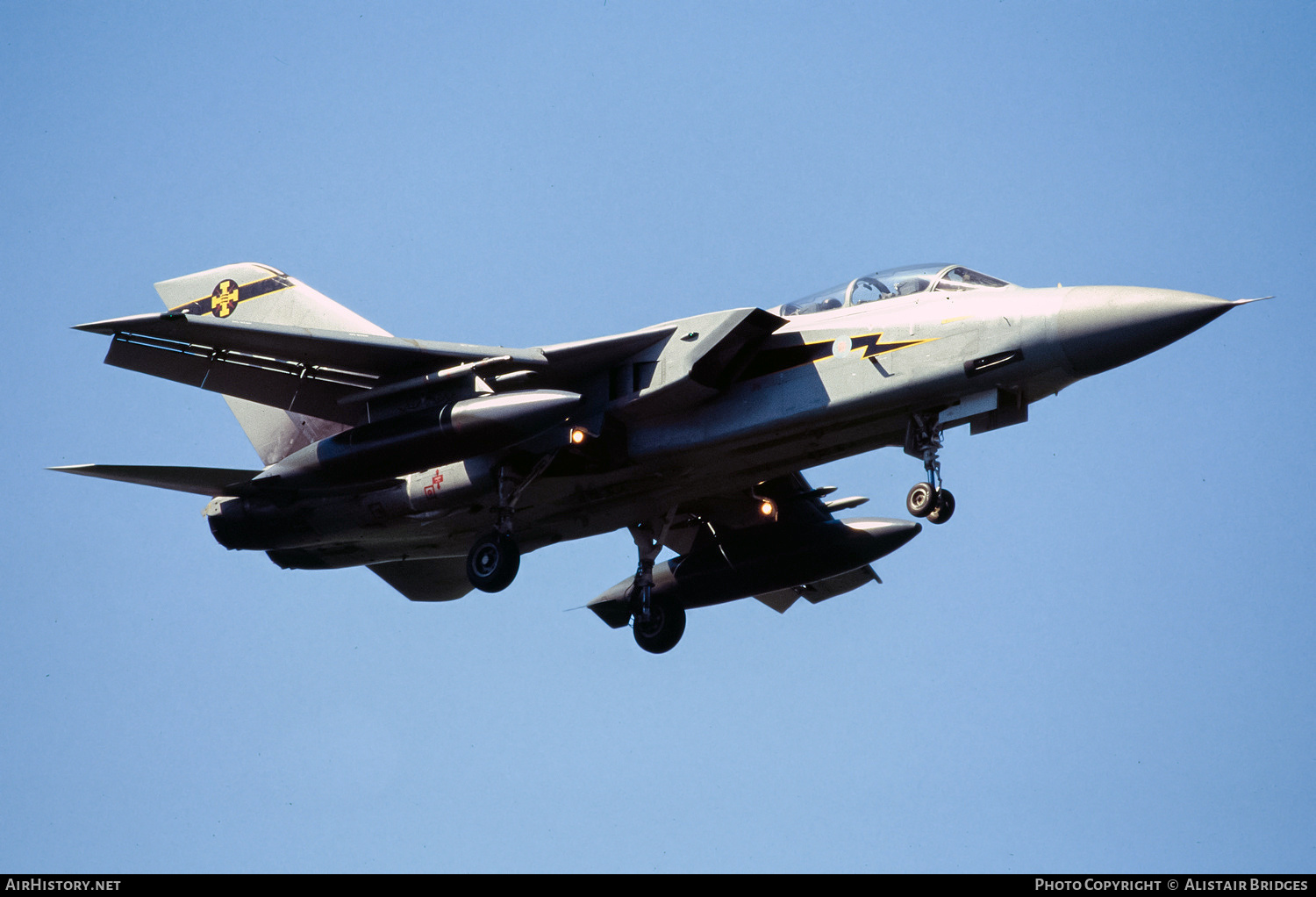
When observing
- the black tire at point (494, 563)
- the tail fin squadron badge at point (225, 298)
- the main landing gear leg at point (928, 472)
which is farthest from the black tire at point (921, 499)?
the tail fin squadron badge at point (225, 298)

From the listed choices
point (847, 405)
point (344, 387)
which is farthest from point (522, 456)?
point (847, 405)

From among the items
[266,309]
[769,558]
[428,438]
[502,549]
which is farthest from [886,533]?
[266,309]

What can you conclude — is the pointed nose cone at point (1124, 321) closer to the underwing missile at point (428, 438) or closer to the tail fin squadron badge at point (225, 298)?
the underwing missile at point (428, 438)

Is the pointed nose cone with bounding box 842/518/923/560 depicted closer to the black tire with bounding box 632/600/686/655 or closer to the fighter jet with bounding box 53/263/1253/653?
the fighter jet with bounding box 53/263/1253/653

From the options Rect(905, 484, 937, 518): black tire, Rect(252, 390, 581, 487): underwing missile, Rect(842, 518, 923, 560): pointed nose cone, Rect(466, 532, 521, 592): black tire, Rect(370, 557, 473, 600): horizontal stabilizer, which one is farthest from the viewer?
Rect(370, 557, 473, 600): horizontal stabilizer

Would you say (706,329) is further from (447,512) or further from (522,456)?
(447,512)

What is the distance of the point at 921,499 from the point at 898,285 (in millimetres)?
2590

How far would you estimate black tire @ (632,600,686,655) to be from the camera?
19.8 m

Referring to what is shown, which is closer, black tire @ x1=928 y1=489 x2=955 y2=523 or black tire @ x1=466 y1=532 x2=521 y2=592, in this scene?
black tire @ x1=928 y1=489 x2=955 y2=523

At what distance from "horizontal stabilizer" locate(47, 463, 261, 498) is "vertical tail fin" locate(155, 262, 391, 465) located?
1.16 metres

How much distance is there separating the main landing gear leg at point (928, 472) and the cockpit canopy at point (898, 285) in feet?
4.79

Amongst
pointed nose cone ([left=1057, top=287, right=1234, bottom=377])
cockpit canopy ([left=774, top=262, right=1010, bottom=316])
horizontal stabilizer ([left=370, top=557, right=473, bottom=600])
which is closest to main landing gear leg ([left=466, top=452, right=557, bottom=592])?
horizontal stabilizer ([left=370, top=557, right=473, bottom=600])

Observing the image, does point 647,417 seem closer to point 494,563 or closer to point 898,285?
point 494,563
